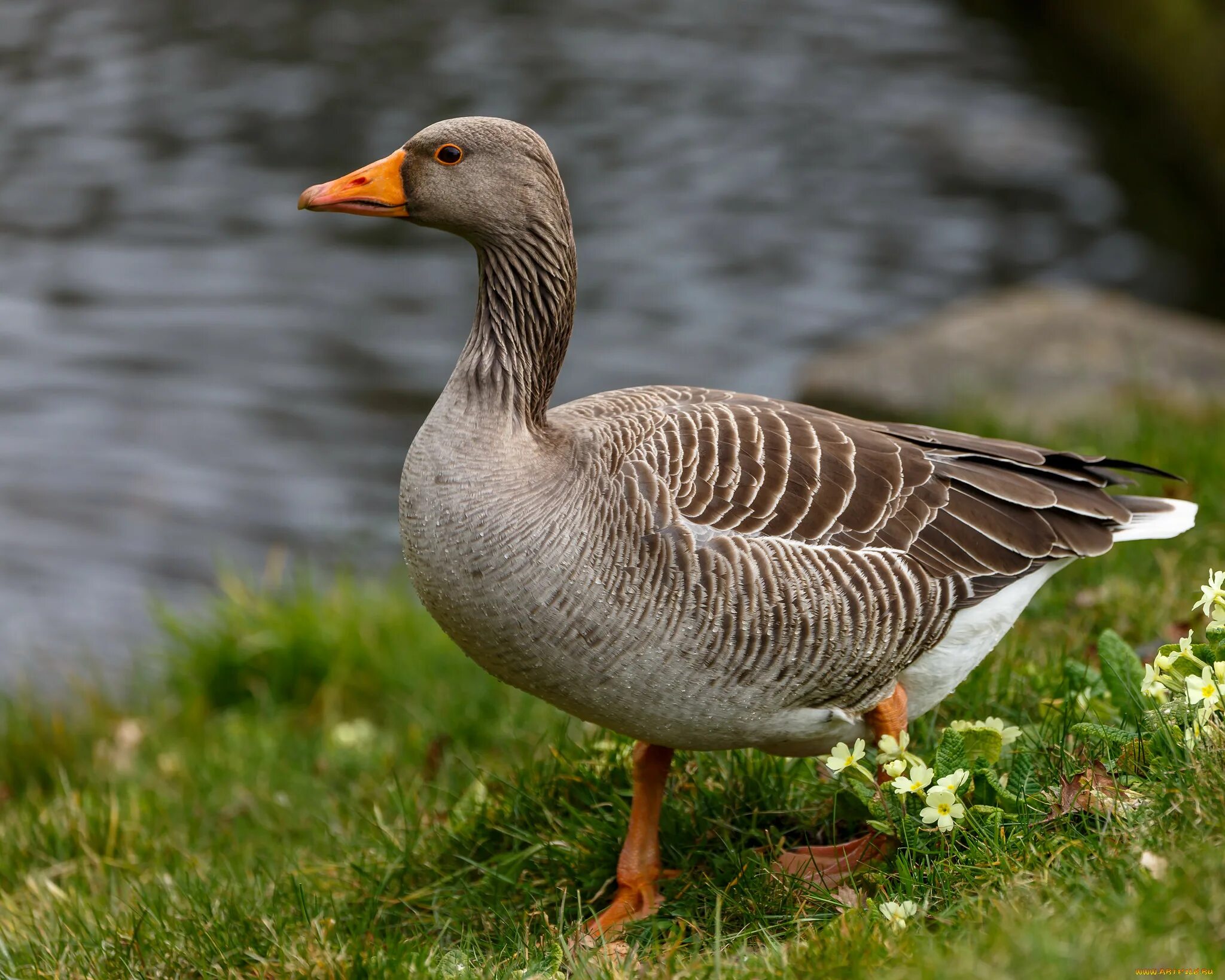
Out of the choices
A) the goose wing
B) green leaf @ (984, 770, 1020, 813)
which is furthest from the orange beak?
green leaf @ (984, 770, 1020, 813)

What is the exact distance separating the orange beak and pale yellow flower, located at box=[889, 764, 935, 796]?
8.00 feet

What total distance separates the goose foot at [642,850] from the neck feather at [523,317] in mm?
1256

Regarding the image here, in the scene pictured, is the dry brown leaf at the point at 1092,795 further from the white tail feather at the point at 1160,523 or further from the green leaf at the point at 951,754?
the white tail feather at the point at 1160,523

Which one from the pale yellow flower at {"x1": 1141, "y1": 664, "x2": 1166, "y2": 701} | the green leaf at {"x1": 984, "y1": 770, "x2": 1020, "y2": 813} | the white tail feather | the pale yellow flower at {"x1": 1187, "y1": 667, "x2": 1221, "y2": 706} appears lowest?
the green leaf at {"x1": 984, "y1": 770, "x2": 1020, "y2": 813}

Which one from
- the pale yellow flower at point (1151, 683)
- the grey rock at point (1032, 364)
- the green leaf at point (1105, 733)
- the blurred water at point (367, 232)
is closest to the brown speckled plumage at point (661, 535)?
the green leaf at point (1105, 733)

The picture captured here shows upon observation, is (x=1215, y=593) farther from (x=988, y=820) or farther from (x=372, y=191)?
(x=372, y=191)

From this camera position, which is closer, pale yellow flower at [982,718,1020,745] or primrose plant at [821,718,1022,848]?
primrose plant at [821,718,1022,848]

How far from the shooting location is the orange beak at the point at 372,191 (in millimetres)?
4441

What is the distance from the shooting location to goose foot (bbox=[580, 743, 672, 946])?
4.46 meters

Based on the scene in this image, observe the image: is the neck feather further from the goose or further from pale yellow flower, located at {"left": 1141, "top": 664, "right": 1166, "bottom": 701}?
pale yellow flower, located at {"left": 1141, "top": 664, "right": 1166, "bottom": 701}

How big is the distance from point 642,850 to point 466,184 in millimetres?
2333

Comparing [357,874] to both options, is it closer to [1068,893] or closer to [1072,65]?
[1068,893]

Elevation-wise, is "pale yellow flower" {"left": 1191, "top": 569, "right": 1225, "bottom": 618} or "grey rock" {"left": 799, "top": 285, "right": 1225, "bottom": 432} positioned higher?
"pale yellow flower" {"left": 1191, "top": 569, "right": 1225, "bottom": 618}

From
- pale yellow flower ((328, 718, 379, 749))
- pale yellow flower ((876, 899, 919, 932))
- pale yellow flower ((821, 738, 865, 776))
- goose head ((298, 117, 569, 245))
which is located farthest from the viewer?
pale yellow flower ((328, 718, 379, 749))
